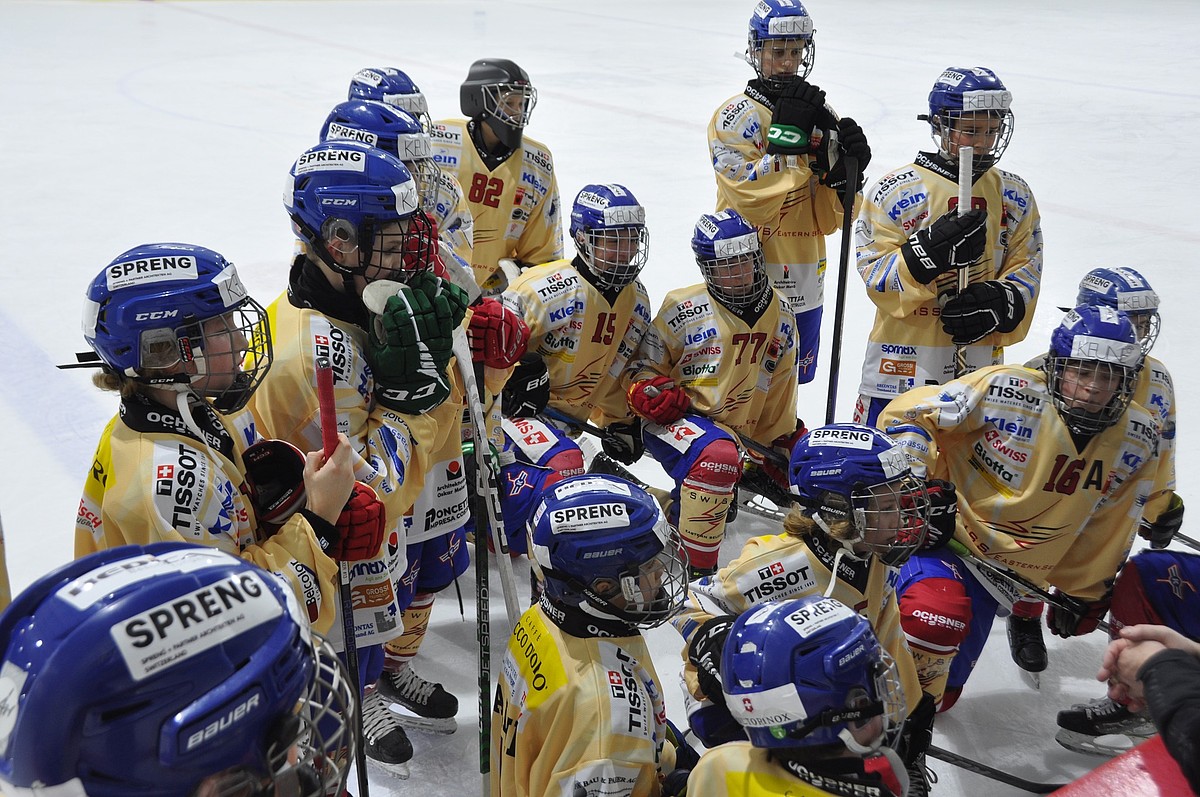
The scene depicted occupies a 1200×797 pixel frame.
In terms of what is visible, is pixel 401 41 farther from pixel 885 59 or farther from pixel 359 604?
pixel 359 604

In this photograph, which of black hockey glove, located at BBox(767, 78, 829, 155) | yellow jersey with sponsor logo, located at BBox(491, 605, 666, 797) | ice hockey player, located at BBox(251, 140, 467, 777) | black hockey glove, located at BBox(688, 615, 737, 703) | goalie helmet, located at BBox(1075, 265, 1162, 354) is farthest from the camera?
black hockey glove, located at BBox(767, 78, 829, 155)

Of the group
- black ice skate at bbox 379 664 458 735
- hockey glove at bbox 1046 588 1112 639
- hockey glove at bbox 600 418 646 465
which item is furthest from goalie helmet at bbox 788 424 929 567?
→ hockey glove at bbox 600 418 646 465

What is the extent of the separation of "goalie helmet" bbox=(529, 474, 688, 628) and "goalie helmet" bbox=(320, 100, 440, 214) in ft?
4.86

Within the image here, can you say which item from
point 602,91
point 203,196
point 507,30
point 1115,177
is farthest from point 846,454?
point 507,30

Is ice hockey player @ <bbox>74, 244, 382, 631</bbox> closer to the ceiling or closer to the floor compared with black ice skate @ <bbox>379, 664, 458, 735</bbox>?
closer to the ceiling

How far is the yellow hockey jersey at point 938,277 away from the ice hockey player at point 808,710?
7.70ft

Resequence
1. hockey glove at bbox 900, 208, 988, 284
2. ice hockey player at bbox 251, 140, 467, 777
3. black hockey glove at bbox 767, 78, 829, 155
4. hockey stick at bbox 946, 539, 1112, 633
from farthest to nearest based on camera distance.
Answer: black hockey glove at bbox 767, 78, 829, 155
hockey glove at bbox 900, 208, 988, 284
hockey stick at bbox 946, 539, 1112, 633
ice hockey player at bbox 251, 140, 467, 777

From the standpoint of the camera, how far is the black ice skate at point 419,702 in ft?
10.2

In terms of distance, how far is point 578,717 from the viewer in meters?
1.92

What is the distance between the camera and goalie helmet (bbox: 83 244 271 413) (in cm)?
194

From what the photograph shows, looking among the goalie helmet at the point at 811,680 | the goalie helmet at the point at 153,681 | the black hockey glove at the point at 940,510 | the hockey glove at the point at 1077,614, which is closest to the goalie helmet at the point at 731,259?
the black hockey glove at the point at 940,510

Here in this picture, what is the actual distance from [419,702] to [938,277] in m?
2.18

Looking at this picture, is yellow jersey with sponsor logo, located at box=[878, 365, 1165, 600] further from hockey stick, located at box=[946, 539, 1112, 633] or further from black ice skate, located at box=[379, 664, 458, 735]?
black ice skate, located at box=[379, 664, 458, 735]

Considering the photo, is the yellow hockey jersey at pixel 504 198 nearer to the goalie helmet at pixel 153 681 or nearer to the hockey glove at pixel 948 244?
the hockey glove at pixel 948 244
